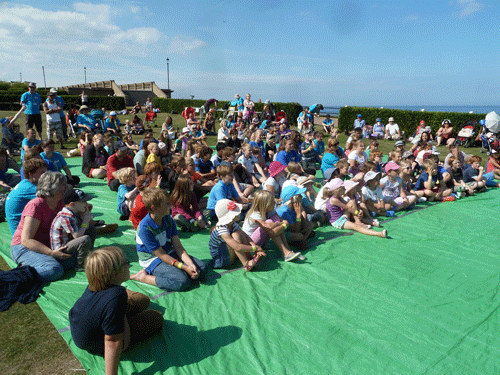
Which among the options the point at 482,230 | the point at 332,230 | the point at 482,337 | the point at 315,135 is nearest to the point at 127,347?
the point at 482,337

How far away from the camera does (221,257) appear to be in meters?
4.53

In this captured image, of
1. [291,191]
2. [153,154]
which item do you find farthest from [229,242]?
[153,154]

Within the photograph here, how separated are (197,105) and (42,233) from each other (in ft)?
94.6

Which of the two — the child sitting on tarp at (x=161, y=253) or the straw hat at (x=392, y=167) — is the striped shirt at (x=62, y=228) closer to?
the child sitting on tarp at (x=161, y=253)

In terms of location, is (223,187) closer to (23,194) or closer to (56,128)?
(23,194)

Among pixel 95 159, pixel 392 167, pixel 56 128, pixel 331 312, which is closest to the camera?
pixel 331 312

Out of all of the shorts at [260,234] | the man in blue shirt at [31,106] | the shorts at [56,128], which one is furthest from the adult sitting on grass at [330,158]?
the man in blue shirt at [31,106]

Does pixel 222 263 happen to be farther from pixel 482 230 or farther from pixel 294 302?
pixel 482 230

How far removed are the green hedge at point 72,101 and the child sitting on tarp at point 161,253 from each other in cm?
2642

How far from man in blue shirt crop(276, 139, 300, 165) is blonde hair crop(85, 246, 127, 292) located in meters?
6.25

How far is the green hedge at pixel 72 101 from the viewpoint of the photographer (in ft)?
93.2

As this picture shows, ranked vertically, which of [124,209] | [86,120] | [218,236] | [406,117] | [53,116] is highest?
[406,117]

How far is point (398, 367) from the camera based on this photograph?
301 centimetres

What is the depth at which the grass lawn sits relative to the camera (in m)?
2.90
